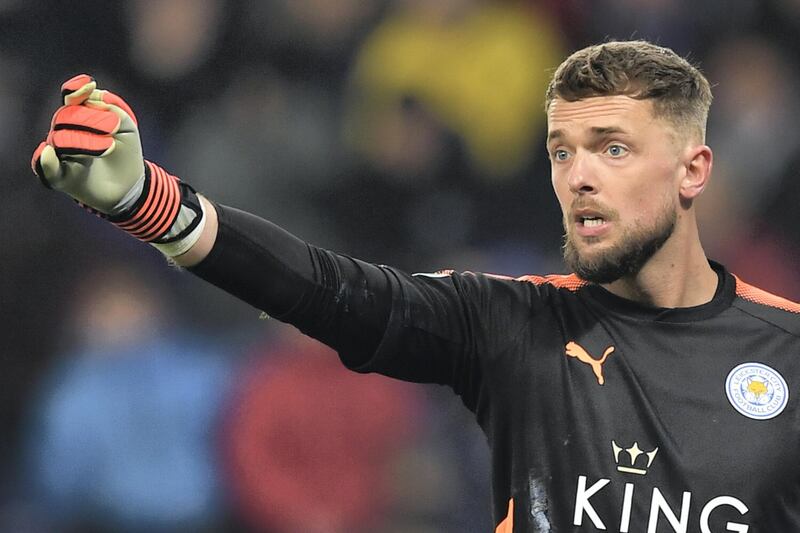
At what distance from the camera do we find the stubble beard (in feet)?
8.47

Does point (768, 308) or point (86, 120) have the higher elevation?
point (86, 120)

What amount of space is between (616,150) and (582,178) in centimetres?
11

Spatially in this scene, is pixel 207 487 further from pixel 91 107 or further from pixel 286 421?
pixel 91 107

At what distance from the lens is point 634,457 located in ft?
8.02

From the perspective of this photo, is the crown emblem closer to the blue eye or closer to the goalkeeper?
the goalkeeper

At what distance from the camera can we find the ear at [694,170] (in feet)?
8.91

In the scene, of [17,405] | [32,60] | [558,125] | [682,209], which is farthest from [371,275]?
[32,60]

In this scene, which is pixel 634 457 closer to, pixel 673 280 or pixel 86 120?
pixel 673 280

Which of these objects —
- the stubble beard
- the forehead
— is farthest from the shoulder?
the forehead

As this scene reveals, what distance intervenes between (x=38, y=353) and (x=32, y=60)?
48.6 inches

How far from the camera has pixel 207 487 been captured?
15.1 ft

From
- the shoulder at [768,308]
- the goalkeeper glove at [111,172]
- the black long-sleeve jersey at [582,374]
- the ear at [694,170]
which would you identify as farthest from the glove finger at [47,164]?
the shoulder at [768,308]

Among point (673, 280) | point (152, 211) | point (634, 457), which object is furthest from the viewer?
point (673, 280)

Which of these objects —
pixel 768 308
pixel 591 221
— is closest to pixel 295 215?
pixel 591 221
